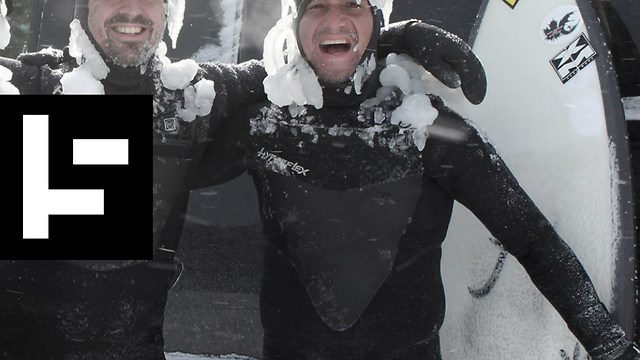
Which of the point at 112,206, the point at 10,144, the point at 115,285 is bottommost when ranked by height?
the point at 115,285

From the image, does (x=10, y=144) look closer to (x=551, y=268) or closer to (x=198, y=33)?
(x=198, y=33)

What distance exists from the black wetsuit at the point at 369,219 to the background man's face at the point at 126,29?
373 mm

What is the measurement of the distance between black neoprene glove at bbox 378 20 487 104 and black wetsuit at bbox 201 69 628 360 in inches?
4.8

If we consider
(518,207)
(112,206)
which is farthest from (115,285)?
(518,207)

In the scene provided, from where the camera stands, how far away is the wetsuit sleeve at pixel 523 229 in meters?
2.05

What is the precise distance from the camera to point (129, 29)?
2119 millimetres

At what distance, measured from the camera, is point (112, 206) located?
2.35m

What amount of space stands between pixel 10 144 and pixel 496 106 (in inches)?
67.4

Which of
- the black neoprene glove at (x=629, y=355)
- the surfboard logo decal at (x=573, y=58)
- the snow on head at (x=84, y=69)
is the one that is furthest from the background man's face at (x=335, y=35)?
the black neoprene glove at (x=629, y=355)

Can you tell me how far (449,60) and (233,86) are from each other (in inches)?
26.8

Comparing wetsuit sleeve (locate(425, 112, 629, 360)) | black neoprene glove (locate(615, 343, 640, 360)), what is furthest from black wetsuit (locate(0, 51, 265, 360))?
black neoprene glove (locate(615, 343, 640, 360))

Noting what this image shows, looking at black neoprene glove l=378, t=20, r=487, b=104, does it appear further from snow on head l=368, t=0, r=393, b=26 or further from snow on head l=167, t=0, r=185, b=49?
snow on head l=167, t=0, r=185, b=49

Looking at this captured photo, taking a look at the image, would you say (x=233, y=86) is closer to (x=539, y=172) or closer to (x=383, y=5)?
(x=383, y=5)

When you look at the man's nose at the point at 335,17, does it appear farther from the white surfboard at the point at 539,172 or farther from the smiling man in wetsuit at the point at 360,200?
the white surfboard at the point at 539,172
